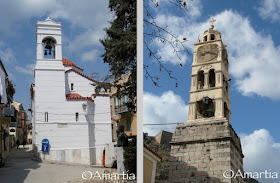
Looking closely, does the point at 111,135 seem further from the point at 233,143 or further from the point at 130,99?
the point at 233,143

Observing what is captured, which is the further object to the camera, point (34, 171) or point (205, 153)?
point (205, 153)

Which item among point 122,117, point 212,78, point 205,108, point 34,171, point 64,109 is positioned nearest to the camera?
point 34,171

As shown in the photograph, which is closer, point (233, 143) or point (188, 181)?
point (188, 181)

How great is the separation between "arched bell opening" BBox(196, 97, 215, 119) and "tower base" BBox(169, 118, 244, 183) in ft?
0.40

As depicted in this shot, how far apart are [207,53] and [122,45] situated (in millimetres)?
1778

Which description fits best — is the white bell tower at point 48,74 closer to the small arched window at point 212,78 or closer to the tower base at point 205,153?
the tower base at point 205,153

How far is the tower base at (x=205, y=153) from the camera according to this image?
436 cm

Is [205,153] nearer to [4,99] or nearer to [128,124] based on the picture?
[128,124]

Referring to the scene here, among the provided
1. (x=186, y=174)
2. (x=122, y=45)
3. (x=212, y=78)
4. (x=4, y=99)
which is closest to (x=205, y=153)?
(x=186, y=174)

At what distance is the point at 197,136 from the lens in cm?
496

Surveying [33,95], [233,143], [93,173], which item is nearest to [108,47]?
[33,95]

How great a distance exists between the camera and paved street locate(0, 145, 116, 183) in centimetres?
294

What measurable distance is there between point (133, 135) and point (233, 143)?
166cm

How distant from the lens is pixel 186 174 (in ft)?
14.5
